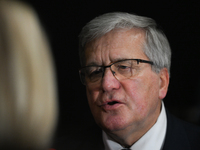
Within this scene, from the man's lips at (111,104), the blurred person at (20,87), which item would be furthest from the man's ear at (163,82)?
the blurred person at (20,87)

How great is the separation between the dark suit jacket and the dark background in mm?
78

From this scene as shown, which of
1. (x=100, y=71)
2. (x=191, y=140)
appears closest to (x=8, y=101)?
(x=100, y=71)

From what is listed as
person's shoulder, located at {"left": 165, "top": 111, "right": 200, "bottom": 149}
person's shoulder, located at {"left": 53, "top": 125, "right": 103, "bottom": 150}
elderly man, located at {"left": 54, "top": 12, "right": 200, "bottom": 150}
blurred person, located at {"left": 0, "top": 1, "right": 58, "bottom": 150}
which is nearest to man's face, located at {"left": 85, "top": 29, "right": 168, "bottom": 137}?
elderly man, located at {"left": 54, "top": 12, "right": 200, "bottom": 150}

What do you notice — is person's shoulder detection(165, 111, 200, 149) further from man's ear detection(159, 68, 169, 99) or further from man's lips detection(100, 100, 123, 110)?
man's lips detection(100, 100, 123, 110)

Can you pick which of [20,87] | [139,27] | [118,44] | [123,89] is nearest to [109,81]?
[123,89]

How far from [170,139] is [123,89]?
17.4 inches

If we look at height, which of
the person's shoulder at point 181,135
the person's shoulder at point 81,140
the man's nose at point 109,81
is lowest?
the person's shoulder at point 81,140

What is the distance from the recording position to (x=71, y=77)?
146 cm

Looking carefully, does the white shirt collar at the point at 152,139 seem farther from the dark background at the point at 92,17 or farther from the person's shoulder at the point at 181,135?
the dark background at the point at 92,17

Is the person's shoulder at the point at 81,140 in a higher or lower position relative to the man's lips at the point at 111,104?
lower

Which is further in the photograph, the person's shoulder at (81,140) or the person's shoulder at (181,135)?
the person's shoulder at (81,140)

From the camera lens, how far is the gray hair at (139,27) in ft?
4.02

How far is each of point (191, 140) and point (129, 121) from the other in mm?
442

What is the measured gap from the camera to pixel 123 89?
3.75 ft
